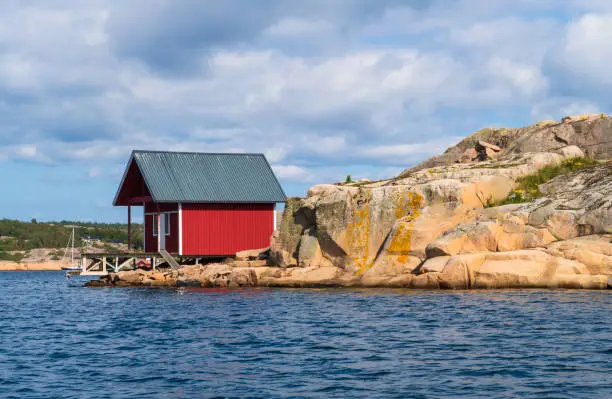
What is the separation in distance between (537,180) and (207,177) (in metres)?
18.6

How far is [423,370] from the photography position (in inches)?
596

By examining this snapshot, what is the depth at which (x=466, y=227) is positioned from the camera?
32469mm

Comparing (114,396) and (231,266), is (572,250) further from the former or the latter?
(114,396)

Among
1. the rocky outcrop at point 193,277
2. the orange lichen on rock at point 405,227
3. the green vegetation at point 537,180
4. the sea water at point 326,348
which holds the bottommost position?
the sea water at point 326,348

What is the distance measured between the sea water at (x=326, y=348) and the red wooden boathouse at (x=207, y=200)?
14420mm

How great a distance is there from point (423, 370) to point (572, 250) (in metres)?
16.6

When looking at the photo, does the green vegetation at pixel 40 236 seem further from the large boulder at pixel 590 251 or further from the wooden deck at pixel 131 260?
the large boulder at pixel 590 251

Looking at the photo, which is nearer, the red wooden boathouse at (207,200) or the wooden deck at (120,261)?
the red wooden boathouse at (207,200)

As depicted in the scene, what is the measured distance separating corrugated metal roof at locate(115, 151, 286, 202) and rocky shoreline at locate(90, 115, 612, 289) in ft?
13.5

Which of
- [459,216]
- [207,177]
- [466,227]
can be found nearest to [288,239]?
[207,177]

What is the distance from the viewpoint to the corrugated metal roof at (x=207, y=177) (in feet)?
143

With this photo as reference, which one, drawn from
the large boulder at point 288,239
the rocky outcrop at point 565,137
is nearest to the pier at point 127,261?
the large boulder at point 288,239

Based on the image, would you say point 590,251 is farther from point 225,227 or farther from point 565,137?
point 225,227

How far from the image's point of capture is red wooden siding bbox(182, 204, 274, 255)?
43.9m
